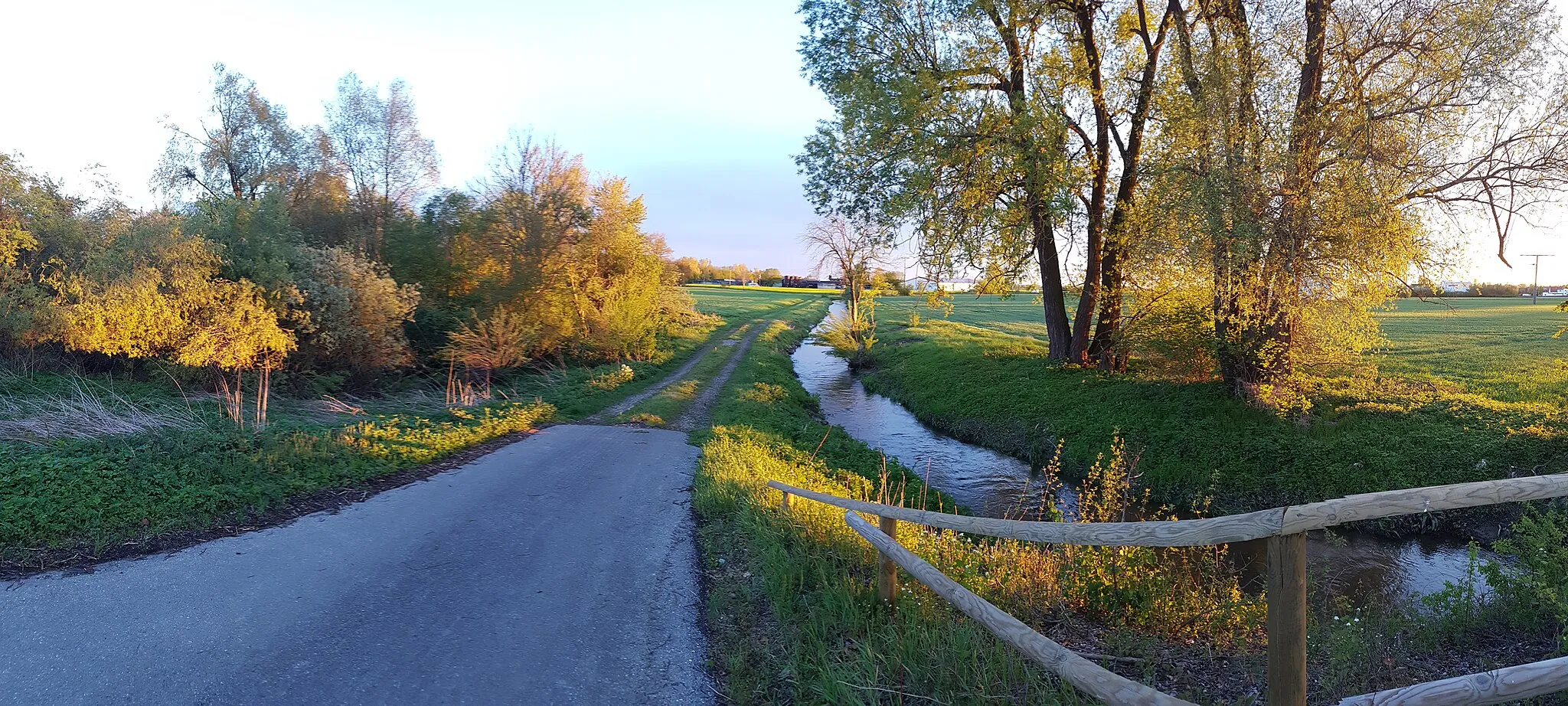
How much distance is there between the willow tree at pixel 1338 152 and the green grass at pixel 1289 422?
1.47 m

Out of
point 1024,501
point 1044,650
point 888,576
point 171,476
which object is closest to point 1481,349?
point 1024,501

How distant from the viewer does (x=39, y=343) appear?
12.2 metres

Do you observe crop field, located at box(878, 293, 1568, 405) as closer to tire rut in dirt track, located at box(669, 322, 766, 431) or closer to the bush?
tire rut in dirt track, located at box(669, 322, 766, 431)

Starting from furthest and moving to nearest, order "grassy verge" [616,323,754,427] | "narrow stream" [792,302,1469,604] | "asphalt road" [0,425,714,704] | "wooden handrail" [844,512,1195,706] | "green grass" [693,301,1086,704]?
"grassy verge" [616,323,754,427], "narrow stream" [792,302,1469,604], "asphalt road" [0,425,714,704], "green grass" [693,301,1086,704], "wooden handrail" [844,512,1195,706]

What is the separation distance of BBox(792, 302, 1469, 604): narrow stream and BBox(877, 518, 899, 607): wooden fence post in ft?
9.27

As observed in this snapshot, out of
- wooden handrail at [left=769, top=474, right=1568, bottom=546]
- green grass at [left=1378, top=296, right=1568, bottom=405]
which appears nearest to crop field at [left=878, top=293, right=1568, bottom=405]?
green grass at [left=1378, top=296, right=1568, bottom=405]

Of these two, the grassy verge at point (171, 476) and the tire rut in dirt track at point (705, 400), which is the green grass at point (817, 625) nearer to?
the grassy verge at point (171, 476)

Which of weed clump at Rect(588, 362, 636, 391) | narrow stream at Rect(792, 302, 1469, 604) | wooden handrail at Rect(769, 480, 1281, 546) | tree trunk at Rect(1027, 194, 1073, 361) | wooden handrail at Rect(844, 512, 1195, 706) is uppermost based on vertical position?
tree trunk at Rect(1027, 194, 1073, 361)

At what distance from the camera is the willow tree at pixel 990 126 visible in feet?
53.5

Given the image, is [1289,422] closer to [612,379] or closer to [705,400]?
[705,400]

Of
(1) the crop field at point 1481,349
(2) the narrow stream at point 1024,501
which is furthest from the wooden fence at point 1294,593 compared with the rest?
(1) the crop field at point 1481,349

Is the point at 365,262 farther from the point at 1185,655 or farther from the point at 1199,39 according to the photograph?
the point at 1199,39

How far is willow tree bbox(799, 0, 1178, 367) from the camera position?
53.5 ft

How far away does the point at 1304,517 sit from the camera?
7.81 feet
